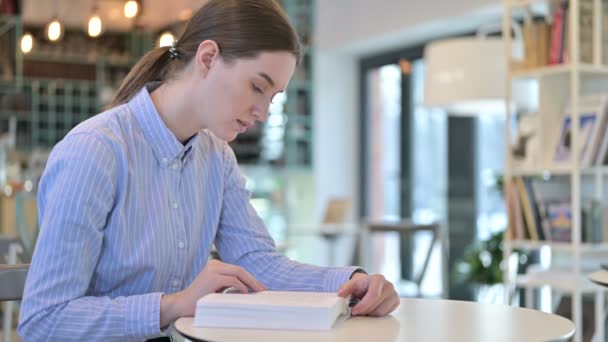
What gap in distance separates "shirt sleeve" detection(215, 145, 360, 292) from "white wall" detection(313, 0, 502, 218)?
→ 226 inches

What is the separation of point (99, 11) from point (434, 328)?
876 centimetres

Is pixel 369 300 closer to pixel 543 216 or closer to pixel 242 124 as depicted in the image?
pixel 242 124

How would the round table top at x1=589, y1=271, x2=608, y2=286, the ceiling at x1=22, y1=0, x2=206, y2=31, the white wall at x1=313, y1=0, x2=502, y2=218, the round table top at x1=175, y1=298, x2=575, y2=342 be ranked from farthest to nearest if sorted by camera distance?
the ceiling at x1=22, y1=0, x2=206, y2=31 → the white wall at x1=313, y1=0, x2=502, y2=218 → the round table top at x1=589, y1=271, x2=608, y2=286 → the round table top at x1=175, y1=298, x2=575, y2=342

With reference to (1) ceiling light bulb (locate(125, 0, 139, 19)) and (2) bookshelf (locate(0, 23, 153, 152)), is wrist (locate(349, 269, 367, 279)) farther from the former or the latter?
(2) bookshelf (locate(0, 23, 153, 152))

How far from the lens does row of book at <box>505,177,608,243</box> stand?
357cm

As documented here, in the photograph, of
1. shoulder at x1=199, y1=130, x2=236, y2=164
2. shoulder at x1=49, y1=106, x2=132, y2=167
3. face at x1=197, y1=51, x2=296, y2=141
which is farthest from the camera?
shoulder at x1=199, y1=130, x2=236, y2=164

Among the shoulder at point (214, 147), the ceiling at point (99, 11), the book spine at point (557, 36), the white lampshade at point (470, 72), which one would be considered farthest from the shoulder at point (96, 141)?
the ceiling at point (99, 11)

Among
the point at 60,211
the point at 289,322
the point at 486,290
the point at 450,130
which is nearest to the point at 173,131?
the point at 60,211

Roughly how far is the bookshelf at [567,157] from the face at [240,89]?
2310 millimetres

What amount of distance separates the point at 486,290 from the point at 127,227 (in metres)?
5.33

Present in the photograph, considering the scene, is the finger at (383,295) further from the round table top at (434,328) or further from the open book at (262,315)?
the open book at (262,315)

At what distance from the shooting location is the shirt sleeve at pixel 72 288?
1.27 metres

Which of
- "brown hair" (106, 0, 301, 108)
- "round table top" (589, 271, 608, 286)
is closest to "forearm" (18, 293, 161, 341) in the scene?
"brown hair" (106, 0, 301, 108)

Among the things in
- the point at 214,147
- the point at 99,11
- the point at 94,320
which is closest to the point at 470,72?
the point at 214,147
